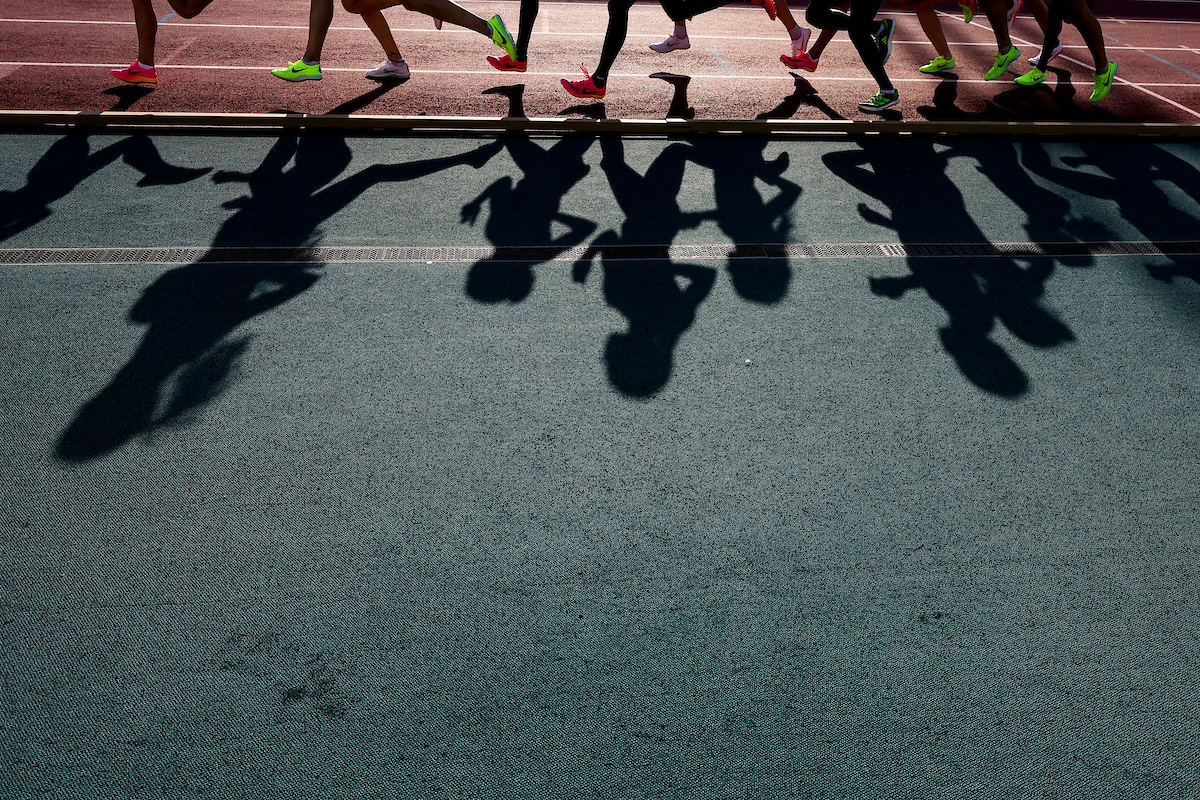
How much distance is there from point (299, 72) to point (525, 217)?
3461 mm

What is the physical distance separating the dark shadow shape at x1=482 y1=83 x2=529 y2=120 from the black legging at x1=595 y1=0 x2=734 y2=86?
0.76 meters

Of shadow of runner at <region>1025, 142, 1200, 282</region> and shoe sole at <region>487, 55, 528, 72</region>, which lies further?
shoe sole at <region>487, 55, 528, 72</region>

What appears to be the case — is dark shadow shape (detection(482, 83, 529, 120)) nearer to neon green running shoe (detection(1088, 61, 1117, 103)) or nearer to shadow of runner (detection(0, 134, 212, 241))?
shadow of runner (detection(0, 134, 212, 241))

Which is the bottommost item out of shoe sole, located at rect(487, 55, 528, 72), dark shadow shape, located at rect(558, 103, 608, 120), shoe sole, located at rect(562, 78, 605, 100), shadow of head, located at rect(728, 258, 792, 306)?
shadow of head, located at rect(728, 258, 792, 306)

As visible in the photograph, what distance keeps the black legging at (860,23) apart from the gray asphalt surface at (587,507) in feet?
7.79

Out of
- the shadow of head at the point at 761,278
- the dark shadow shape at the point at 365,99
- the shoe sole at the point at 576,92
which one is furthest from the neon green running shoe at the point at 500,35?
the shadow of head at the point at 761,278

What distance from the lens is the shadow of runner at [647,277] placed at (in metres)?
4.13

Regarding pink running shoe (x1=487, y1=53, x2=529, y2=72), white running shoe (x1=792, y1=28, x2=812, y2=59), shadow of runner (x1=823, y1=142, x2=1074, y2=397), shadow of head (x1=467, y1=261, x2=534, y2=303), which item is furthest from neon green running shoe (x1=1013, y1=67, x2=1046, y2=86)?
shadow of head (x1=467, y1=261, x2=534, y2=303)

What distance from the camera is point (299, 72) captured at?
7.39 meters

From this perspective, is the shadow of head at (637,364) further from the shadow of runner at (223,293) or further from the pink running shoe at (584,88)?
the pink running shoe at (584,88)

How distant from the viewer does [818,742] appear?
2518 mm

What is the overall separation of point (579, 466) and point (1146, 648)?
224 centimetres

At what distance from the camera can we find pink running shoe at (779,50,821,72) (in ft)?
28.3

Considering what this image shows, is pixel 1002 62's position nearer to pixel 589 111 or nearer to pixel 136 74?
pixel 589 111
